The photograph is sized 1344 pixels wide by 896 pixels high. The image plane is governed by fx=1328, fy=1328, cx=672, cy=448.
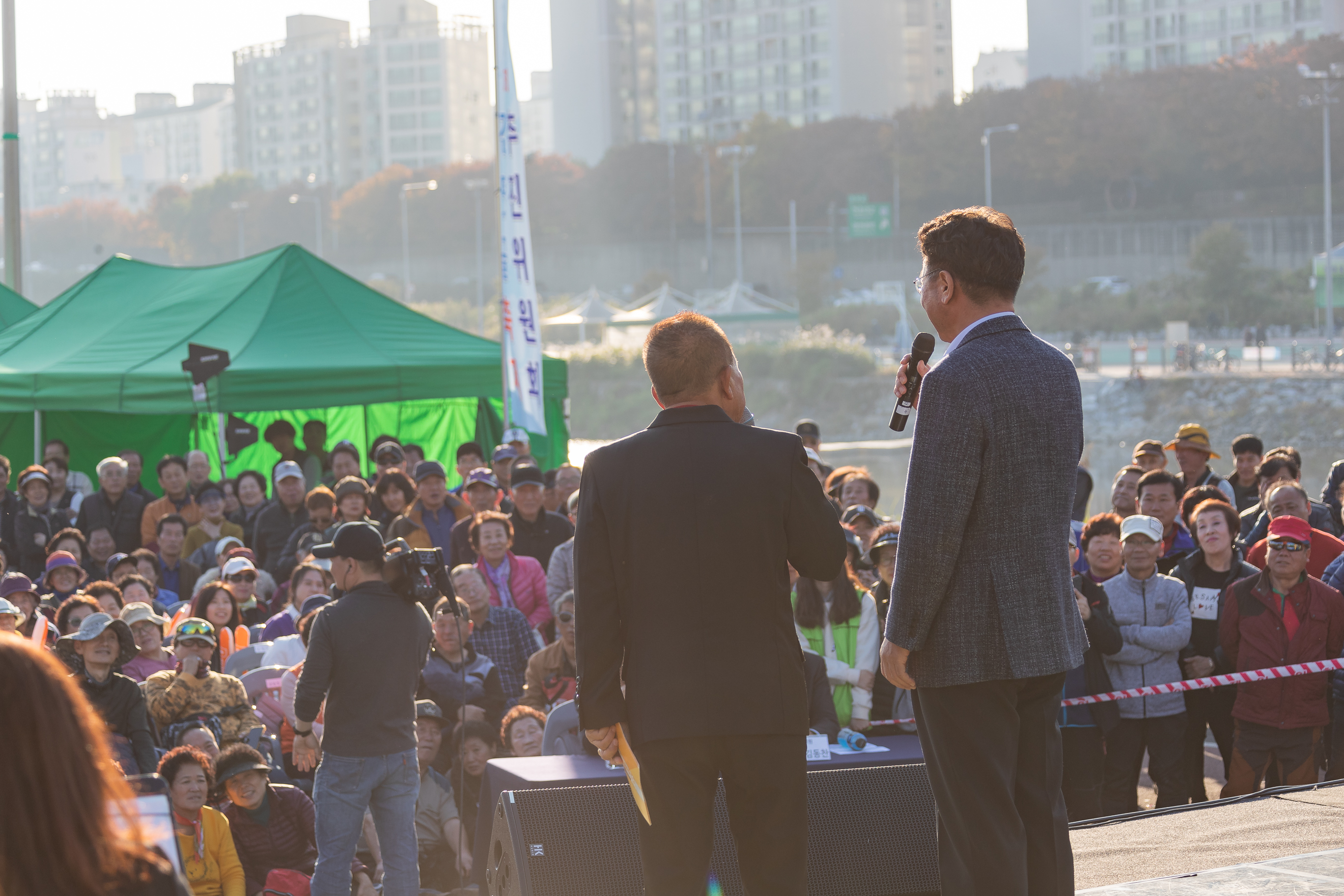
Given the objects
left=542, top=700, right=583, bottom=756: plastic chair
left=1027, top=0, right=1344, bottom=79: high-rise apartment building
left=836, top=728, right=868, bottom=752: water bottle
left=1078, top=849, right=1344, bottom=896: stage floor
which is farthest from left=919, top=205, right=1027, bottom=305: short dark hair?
left=1027, top=0, right=1344, bottom=79: high-rise apartment building

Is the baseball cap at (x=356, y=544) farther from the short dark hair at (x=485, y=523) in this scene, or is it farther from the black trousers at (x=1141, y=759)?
the black trousers at (x=1141, y=759)

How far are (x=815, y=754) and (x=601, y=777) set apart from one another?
2.45 ft

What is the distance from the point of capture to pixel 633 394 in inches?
1684

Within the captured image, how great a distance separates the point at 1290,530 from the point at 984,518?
3796 mm

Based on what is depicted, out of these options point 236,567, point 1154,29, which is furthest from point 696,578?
point 1154,29

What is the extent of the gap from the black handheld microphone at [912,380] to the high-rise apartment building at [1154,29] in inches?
3283

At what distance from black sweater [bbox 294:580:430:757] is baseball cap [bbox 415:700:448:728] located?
1.20 metres

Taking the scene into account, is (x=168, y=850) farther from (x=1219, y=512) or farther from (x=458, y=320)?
(x=458, y=320)

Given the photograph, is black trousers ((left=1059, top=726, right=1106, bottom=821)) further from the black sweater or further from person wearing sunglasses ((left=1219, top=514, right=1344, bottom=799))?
the black sweater

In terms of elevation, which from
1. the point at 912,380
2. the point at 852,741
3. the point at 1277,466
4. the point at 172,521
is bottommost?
the point at 852,741

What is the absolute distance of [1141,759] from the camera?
5.89m

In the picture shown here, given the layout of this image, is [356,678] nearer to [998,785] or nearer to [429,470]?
[998,785]

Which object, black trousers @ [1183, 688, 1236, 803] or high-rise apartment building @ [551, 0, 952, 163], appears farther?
high-rise apartment building @ [551, 0, 952, 163]

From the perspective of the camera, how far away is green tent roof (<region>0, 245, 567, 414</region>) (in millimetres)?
11508
